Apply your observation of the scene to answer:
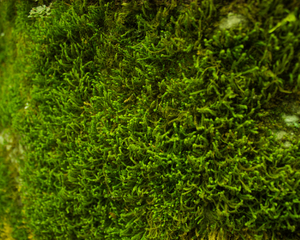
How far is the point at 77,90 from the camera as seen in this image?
121 inches

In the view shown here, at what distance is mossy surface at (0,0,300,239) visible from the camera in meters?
2.09

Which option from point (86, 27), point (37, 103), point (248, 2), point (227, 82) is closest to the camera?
point (248, 2)

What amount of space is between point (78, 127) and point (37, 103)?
1.26 m

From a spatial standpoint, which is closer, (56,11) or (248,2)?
(248,2)

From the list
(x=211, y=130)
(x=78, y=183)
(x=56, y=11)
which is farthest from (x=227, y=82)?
(x=56, y=11)

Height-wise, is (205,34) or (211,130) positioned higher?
(205,34)

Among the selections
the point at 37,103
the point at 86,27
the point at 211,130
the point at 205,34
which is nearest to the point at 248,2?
the point at 205,34

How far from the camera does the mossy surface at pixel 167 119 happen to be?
2.09 metres

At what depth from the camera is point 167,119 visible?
99.5 inches

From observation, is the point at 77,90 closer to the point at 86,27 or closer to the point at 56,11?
the point at 86,27

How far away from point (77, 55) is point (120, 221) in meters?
2.56

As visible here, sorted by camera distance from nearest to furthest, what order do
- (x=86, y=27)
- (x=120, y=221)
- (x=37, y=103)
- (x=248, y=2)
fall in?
(x=248, y=2), (x=120, y=221), (x=86, y=27), (x=37, y=103)

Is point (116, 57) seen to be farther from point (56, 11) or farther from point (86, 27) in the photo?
point (56, 11)

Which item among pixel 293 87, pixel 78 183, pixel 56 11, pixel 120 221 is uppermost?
pixel 56 11
